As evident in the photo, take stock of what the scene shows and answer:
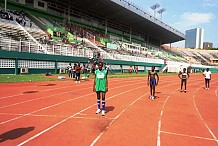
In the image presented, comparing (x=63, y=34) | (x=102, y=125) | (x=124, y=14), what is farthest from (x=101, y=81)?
(x=124, y=14)

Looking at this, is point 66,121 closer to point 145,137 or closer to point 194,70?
point 145,137

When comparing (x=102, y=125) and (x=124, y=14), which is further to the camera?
(x=124, y=14)

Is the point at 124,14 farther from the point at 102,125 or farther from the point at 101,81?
the point at 102,125

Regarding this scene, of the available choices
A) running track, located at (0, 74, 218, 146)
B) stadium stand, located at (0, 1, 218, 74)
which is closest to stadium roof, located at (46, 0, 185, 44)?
stadium stand, located at (0, 1, 218, 74)

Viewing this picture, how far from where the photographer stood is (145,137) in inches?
228

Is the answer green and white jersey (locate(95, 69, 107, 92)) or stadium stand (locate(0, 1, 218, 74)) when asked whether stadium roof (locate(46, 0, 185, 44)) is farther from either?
green and white jersey (locate(95, 69, 107, 92))

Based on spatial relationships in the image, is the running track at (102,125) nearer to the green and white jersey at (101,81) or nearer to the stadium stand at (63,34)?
the green and white jersey at (101,81)

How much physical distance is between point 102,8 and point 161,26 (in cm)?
2435

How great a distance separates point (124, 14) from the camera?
53.6 m

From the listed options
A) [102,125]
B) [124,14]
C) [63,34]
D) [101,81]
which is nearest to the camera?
[102,125]

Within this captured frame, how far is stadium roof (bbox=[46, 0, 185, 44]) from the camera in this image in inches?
1794

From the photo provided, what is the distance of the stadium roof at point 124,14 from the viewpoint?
1794 inches

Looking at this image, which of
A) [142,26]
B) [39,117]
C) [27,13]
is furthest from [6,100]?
[142,26]

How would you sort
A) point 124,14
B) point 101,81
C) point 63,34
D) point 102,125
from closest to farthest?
1. point 102,125
2. point 101,81
3. point 63,34
4. point 124,14
